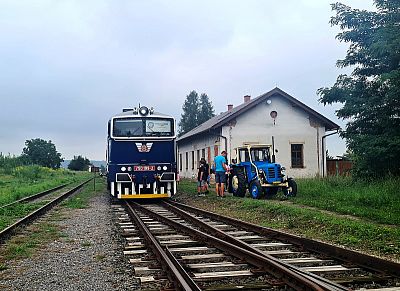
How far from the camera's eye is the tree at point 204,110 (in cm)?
8612

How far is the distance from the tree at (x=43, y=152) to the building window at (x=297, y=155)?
257 feet

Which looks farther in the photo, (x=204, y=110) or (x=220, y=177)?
(x=204, y=110)

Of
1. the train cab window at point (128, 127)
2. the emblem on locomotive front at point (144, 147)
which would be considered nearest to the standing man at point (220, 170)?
the emblem on locomotive front at point (144, 147)

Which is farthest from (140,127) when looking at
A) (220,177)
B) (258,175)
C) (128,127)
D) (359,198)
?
(359,198)

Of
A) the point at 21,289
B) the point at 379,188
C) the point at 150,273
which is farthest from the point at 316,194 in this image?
the point at 21,289

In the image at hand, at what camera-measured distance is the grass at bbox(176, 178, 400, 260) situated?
807 cm

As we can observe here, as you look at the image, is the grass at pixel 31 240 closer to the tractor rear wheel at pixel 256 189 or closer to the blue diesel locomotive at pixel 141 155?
the blue diesel locomotive at pixel 141 155

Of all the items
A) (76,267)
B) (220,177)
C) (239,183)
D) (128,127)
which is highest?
(128,127)

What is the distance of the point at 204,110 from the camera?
288 ft

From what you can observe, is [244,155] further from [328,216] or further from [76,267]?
[76,267]

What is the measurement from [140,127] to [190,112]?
69720mm

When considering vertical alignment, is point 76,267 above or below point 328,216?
below

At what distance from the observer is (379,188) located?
14.1 meters

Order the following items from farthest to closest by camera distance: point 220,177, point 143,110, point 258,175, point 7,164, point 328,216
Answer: point 7,164 < point 220,177 < point 143,110 < point 258,175 < point 328,216
